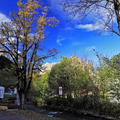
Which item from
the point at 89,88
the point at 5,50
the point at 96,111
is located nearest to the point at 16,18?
the point at 5,50

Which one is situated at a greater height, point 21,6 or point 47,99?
point 21,6

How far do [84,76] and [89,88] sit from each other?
2.06 m

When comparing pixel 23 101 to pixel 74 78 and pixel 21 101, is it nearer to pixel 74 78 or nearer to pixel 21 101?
pixel 21 101

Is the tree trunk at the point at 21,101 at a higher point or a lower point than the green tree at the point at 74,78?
lower

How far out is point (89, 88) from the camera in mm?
18750

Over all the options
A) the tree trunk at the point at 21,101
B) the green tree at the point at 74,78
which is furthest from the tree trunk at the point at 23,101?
the green tree at the point at 74,78

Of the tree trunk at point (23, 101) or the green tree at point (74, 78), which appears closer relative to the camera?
the tree trunk at point (23, 101)

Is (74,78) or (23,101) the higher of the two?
(74,78)

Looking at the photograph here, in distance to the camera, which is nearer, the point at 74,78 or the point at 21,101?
the point at 21,101

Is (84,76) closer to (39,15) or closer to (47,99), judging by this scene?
(39,15)

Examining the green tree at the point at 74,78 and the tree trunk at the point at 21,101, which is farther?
the green tree at the point at 74,78

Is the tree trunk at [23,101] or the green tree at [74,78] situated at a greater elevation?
the green tree at [74,78]

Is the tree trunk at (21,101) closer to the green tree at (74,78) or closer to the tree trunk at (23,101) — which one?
the tree trunk at (23,101)

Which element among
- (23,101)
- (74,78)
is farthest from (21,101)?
(74,78)
